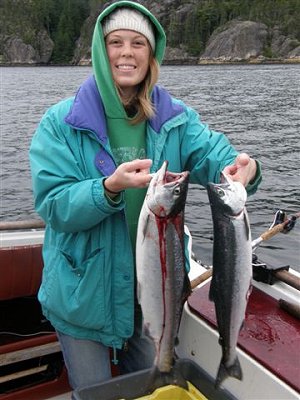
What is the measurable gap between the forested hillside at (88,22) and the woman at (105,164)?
106 m

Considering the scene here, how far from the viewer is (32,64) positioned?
133m

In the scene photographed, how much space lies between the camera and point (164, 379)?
137 inches

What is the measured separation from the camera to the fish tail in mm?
3229

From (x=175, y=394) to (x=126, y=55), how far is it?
7.03ft

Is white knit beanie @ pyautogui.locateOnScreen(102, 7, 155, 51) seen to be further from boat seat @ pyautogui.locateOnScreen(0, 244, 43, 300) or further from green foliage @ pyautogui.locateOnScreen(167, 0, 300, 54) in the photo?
green foliage @ pyautogui.locateOnScreen(167, 0, 300, 54)

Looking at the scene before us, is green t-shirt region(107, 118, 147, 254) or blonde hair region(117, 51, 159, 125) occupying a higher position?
blonde hair region(117, 51, 159, 125)

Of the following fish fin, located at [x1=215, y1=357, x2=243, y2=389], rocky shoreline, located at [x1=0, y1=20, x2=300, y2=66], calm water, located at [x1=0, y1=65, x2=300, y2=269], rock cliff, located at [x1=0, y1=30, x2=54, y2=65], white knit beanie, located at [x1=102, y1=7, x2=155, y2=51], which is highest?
white knit beanie, located at [x1=102, y1=7, x2=155, y2=51]

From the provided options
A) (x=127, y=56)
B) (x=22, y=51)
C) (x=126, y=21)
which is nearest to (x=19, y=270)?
(x=127, y=56)

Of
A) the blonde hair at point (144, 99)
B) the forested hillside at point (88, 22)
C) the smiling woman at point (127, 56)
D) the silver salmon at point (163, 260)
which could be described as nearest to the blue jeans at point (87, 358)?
the silver salmon at point (163, 260)

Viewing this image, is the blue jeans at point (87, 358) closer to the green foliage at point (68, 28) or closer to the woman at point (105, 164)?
the woman at point (105, 164)

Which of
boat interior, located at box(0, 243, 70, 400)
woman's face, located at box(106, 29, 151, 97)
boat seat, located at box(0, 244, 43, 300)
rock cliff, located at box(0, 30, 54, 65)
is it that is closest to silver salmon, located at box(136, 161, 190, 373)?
woman's face, located at box(106, 29, 151, 97)

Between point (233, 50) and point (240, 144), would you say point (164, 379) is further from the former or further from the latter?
point (233, 50)

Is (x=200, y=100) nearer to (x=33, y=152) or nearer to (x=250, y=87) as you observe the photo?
(x=250, y=87)

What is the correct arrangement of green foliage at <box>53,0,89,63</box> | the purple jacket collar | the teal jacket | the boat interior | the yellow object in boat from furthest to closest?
green foliage at <box>53,0,89,63</box>
the boat interior
the yellow object in boat
the purple jacket collar
the teal jacket
